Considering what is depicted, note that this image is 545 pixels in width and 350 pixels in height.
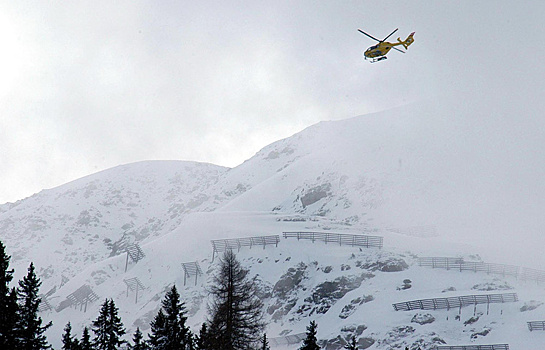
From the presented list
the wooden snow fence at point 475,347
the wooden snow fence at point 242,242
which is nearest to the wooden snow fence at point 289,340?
the wooden snow fence at point 475,347

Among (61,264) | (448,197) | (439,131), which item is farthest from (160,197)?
(448,197)

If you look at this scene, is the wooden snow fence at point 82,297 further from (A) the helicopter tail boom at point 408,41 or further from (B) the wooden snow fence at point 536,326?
(B) the wooden snow fence at point 536,326

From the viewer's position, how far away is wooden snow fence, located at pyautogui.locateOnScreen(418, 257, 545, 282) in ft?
181

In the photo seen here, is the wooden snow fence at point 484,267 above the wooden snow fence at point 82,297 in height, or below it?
above

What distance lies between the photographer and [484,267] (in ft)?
187

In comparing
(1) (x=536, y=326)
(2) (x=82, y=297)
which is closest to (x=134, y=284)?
(2) (x=82, y=297)

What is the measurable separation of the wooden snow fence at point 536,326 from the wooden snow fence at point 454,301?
16.4ft

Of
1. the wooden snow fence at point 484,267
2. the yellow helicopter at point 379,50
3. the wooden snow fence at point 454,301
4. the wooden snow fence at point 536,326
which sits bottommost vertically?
the wooden snow fence at point 536,326

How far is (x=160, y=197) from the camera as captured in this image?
181 m

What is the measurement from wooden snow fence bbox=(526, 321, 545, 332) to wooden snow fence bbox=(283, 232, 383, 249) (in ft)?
73.2

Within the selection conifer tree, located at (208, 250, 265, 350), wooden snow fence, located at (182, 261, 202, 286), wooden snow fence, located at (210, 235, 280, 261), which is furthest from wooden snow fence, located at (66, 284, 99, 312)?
conifer tree, located at (208, 250, 265, 350)

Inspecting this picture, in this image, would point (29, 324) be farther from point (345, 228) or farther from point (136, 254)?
point (136, 254)

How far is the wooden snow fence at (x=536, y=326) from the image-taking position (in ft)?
140

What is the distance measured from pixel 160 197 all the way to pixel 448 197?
10772cm
